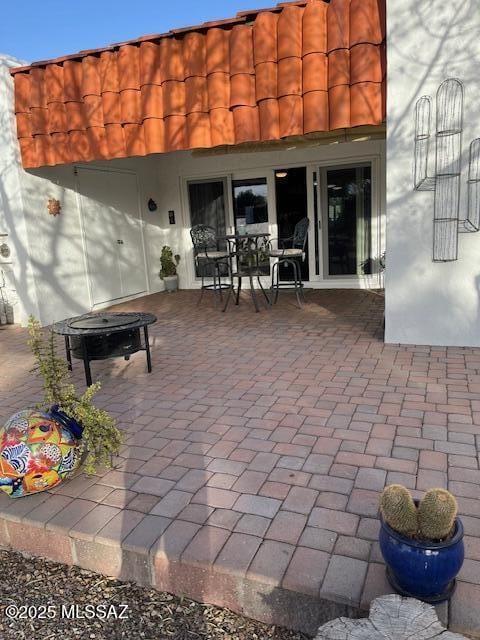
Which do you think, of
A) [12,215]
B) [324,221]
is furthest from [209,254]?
[12,215]

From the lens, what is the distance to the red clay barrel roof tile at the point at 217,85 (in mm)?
4230

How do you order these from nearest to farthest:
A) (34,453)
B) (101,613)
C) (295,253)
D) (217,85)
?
(101,613), (34,453), (217,85), (295,253)

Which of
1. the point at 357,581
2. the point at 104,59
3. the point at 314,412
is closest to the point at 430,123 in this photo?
the point at 314,412

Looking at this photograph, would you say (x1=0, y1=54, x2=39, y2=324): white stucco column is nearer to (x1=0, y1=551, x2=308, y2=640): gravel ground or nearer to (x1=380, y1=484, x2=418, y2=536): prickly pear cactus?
(x1=0, y1=551, x2=308, y2=640): gravel ground

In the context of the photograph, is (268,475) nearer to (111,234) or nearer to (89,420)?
(89,420)

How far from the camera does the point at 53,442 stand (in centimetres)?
232

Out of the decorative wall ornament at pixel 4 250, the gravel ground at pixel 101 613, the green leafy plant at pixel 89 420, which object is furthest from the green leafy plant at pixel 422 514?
the decorative wall ornament at pixel 4 250

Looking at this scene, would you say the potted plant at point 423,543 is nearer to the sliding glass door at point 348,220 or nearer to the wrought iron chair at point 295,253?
the wrought iron chair at point 295,253

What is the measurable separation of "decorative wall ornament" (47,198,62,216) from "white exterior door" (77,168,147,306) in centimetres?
50

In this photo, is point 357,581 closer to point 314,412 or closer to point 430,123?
point 314,412

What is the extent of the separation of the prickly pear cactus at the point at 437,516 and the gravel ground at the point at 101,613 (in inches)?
22.9

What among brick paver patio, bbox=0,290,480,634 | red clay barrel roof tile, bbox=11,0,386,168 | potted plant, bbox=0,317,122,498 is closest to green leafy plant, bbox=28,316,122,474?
potted plant, bbox=0,317,122,498

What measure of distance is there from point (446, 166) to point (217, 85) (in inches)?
87.4

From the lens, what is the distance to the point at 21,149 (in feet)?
19.2
